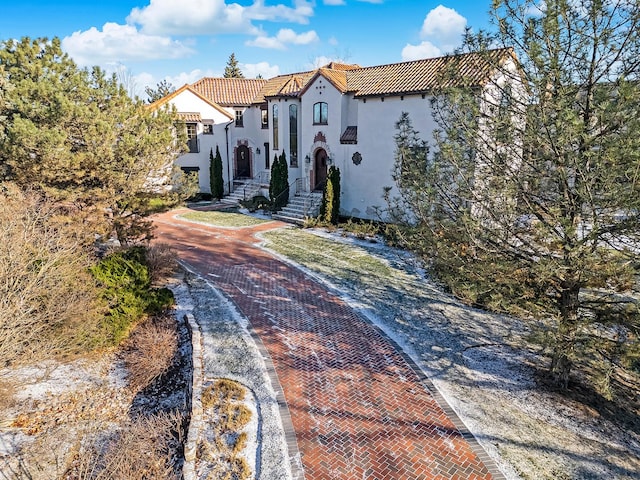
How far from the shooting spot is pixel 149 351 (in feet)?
35.7

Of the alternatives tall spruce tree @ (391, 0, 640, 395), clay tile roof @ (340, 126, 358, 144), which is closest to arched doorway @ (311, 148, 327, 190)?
clay tile roof @ (340, 126, 358, 144)

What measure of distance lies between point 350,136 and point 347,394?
1706 centimetres

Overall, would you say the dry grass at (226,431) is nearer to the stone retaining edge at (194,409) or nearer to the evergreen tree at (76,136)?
the stone retaining edge at (194,409)

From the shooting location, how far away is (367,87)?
2217cm

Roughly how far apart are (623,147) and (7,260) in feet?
38.7

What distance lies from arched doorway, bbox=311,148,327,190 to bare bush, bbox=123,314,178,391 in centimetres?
1571

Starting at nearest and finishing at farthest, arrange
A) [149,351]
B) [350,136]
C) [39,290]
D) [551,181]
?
[551,181], [39,290], [149,351], [350,136]

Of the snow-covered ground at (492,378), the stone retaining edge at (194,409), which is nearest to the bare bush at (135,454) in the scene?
the stone retaining edge at (194,409)

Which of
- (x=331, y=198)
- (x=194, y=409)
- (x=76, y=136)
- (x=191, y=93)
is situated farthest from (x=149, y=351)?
(x=191, y=93)

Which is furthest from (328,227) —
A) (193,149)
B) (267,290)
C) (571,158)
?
(571,158)

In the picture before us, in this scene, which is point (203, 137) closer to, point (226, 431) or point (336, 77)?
point (336, 77)

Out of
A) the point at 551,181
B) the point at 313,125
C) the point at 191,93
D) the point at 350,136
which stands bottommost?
the point at 551,181

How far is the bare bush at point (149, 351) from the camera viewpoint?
1034 centimetres

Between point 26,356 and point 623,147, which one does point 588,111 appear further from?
point 26,356
